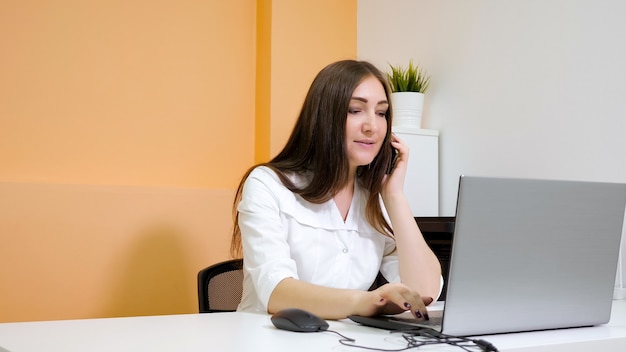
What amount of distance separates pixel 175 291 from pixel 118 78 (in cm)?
94

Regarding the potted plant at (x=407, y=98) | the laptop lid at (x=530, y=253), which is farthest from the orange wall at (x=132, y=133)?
the laptop lid at (x=530, y=253)

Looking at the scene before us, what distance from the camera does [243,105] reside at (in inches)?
134

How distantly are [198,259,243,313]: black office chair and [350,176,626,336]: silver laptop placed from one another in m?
0.81

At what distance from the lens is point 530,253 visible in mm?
1274

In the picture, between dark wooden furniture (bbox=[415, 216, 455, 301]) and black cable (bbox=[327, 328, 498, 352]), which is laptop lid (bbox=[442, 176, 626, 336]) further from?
dark wooden furniture (bbox=[415, 216, 455, 301])

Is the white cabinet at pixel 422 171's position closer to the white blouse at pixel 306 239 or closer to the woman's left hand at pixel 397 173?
the woman's left hand at pixel 397 173

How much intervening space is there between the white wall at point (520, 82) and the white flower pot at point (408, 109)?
0.46ft

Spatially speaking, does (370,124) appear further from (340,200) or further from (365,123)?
(340,200)

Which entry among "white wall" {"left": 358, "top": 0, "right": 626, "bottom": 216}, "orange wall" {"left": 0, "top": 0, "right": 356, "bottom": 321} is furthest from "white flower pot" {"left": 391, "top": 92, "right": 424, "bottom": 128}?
"orange wall" {"left": 0, "top": 0, "right": 356, "bottom": 321}

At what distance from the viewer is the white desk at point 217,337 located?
1119 mm

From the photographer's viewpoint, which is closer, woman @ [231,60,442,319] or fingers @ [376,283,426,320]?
fingers @ [376,283,426,320]

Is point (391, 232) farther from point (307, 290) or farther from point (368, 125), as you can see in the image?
point (307, 290)

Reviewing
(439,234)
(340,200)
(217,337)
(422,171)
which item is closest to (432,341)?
(217,337)

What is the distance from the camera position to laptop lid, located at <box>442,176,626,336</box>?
120 centimetres
